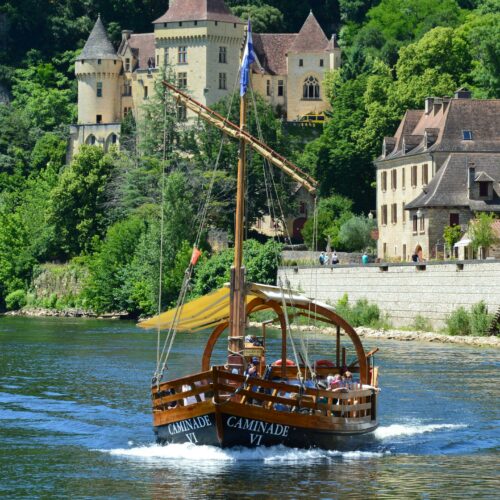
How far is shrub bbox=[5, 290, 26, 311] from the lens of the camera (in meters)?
124

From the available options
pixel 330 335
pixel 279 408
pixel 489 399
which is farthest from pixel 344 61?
pixel 279 408

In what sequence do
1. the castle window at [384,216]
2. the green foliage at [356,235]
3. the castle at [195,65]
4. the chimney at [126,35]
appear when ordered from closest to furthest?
the castle window at [384,216]
the green foliage at [356,235]
the castle at [195,65]
the chimney at [126,35]

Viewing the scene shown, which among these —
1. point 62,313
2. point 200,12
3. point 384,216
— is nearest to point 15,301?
point 62,313

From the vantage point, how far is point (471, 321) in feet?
256

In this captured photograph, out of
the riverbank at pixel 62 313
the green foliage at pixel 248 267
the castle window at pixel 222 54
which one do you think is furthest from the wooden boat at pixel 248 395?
the castle window at pixel 222 54

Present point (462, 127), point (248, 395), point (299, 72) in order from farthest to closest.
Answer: point (299, 72), point (462, 127), point (248, 395)

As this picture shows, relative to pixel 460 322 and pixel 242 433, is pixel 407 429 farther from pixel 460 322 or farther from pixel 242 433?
pixel 460 322

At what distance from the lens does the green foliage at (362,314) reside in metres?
88.1

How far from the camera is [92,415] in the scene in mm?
52219

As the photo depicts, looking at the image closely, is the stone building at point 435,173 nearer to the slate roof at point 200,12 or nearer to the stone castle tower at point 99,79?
the slate roof at point 200,12

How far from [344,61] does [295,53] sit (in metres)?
4.32

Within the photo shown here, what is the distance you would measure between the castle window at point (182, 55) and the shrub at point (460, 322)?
7866 cm

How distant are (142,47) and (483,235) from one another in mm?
78102

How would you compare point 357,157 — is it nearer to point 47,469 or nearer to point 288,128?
point 288,128
